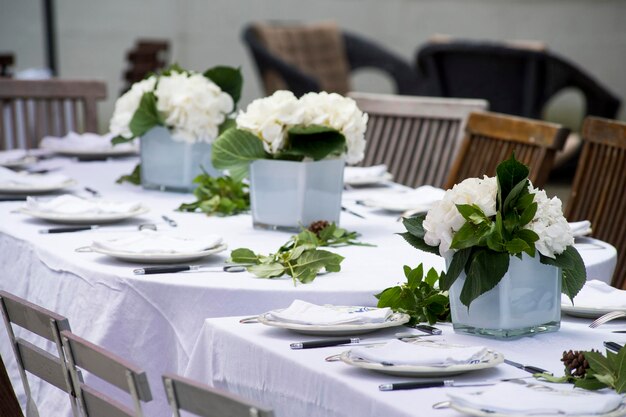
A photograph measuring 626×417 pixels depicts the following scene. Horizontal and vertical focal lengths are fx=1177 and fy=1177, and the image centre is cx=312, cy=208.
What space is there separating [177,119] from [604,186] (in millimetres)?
1028

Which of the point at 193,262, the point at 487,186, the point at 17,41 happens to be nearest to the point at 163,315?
the point at 193,262

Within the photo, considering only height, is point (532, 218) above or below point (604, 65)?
above

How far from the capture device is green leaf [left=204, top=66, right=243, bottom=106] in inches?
112

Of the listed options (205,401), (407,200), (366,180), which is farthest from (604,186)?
(205,401)

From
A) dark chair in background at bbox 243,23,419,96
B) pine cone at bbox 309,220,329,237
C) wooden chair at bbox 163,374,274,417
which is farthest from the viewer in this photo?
dark chair in background at bbox 243,23,419,96

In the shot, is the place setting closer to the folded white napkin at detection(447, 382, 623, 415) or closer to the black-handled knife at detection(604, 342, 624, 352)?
the black-handled knife at detection(604, 342, 624, 352)

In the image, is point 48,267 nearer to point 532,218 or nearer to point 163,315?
point 163,315

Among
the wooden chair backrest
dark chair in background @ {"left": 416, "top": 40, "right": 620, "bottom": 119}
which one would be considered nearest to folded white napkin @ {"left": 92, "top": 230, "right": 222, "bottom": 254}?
dark chair in background @ {"left": 416, "top": 40, "right": 620, "bottom": 119}

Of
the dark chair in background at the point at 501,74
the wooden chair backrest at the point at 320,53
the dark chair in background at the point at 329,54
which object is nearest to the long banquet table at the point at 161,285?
the dark chair in background at the point at 501,74

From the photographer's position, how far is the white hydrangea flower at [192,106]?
273 centimetres

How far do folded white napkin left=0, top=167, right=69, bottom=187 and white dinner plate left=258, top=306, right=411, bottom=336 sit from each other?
1313 millimetres

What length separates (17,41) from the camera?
8.65m

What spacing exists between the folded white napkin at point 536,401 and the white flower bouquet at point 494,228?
295 millimetres

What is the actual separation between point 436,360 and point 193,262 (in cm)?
76
